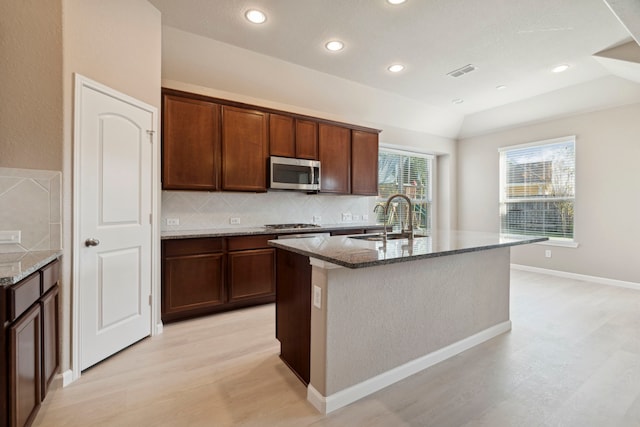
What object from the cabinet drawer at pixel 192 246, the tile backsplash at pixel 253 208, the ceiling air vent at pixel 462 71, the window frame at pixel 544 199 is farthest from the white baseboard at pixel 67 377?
the window frame at pixel 544 199

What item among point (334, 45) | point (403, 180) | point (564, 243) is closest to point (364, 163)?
point (403, 180)

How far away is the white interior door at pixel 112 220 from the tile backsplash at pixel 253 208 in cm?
92

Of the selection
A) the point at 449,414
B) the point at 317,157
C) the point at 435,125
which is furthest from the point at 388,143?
the point at 449,414

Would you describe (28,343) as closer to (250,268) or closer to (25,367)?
(25,367)

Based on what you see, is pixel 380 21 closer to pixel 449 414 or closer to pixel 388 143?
pixel 388 143

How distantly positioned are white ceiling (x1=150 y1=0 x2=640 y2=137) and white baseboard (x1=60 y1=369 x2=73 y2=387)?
3012mm

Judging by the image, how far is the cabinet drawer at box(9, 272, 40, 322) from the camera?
4.38 ft

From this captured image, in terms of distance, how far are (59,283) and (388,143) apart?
16.5 ft

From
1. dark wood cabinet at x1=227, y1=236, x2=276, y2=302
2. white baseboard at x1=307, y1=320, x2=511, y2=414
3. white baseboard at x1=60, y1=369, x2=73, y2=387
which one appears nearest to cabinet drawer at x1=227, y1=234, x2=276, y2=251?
dark wood cabinet at x1=227, y1=236, x2=276, y2=302

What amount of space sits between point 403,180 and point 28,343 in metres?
5.81

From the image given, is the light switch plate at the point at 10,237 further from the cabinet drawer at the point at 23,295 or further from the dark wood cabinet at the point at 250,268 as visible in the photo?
the dark wood cabinet at the point at 250,268

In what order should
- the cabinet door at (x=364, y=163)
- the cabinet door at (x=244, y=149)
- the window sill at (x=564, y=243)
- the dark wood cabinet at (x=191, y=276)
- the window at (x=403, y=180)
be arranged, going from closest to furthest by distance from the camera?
the dark wood cabinet at (x=191, y=276) → the cabinet door at (x=244, y=149) → the cabinet door at (x=364, y=163) → the window sill at (x=564, y=243) → the window at (x=403, y=180)

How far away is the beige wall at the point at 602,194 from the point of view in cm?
422

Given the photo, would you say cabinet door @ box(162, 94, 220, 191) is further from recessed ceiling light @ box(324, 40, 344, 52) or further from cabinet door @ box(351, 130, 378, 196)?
cabinet door @ box(351, 130, 378, 196)
